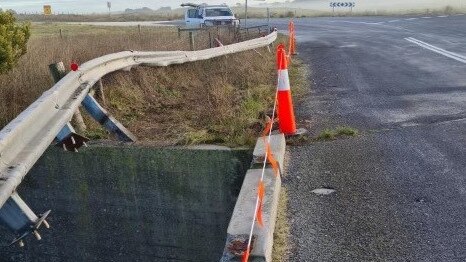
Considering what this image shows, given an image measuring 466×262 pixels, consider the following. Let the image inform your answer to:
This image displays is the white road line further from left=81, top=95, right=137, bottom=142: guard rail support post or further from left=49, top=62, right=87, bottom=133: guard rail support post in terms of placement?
left=49, top=62, right=87, bottom=133: guard rail support post

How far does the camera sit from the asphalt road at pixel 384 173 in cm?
370

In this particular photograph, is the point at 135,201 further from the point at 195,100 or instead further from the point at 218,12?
the point at 218,12

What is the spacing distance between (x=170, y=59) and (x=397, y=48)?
9622mm

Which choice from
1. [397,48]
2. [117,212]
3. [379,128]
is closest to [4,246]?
[117,212]

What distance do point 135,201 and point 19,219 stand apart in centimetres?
316

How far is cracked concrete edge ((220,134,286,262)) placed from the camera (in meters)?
3.36

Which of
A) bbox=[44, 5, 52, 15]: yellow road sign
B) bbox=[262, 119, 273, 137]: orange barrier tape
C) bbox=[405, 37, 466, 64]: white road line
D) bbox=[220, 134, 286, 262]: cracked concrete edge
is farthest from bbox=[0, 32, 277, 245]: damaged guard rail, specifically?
bbox=[44, 5, 52, 15]: yellow road sign

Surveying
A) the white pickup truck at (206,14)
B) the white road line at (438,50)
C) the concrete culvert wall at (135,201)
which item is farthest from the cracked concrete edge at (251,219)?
the white pickup truck at (206,14)

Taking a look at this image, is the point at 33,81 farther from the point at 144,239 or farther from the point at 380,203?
the point at 380,203

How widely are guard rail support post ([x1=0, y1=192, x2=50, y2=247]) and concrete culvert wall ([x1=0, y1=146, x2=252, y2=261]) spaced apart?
2687 mm

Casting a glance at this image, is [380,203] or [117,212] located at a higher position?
[380,203]

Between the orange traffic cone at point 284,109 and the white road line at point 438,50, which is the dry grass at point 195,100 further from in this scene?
the white road line at point 438,50

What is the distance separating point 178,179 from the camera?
20.4ft

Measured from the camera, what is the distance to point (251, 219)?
12.4 feet
